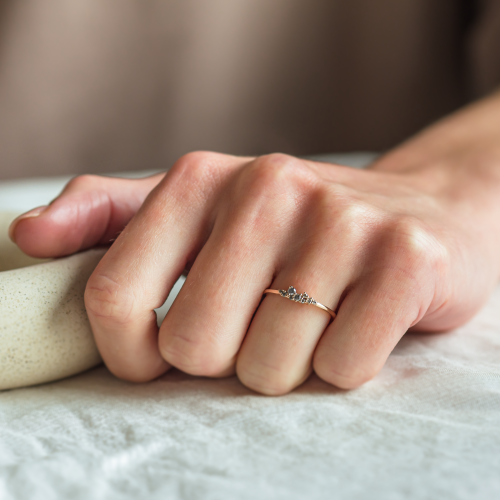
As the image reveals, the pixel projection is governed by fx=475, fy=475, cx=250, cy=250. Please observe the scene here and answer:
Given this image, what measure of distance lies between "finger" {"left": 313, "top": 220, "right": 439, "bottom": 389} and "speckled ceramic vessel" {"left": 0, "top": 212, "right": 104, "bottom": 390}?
A: 0.24 m

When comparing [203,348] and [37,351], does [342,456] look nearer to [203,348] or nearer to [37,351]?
[203,348]

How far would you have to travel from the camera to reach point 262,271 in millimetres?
435

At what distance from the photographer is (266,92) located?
1.78 metres

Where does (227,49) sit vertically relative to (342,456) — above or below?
above

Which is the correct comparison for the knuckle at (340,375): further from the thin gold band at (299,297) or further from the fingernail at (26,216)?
the fingernail at (26,216)

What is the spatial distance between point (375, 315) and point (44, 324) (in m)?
0.31

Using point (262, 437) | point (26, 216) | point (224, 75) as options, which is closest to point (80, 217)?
point (26, 216)

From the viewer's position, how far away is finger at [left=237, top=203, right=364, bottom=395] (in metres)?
0.42

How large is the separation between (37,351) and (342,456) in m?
0.30

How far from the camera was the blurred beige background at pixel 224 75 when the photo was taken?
151 cm

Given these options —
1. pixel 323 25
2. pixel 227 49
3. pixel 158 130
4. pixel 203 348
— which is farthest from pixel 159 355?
pixel 323 25

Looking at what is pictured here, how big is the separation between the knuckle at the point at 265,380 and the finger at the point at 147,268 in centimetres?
9

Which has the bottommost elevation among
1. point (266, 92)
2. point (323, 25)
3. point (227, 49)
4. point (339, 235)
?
point (339, 235)

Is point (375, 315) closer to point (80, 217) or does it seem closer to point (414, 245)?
point (414, 245)
